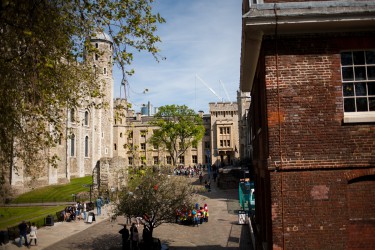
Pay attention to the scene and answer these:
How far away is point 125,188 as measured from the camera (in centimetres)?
1744

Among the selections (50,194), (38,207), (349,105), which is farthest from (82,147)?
(349,105)

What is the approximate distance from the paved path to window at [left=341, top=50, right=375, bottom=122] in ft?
35.8

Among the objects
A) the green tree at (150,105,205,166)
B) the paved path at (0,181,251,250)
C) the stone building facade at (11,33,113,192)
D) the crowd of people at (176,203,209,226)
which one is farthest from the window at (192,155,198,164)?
the crowd of people at (176,203,209,226)

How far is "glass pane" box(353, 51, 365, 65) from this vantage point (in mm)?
7324

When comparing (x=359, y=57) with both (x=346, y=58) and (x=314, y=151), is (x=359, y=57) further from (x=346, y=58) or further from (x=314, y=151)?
(x=314, y=151)

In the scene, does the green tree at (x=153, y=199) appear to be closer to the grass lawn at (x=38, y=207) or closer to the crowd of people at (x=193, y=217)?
the crowd of people at (x=193, y=217)

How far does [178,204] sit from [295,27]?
459 inches

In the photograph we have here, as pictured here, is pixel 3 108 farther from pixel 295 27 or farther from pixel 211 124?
pixel 211 124

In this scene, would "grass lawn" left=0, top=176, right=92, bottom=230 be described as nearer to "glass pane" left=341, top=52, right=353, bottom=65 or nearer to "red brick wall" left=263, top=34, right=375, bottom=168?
"red brick wall" left=263, top=34, right=375, bottom=168

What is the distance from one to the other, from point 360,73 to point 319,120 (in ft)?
4.55

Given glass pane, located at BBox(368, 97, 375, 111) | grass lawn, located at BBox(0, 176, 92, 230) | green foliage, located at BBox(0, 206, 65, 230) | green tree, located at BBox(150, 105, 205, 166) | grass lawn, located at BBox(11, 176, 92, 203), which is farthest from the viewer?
green tree, located at BBox(150, 105, 205, 166)

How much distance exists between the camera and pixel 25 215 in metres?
26.5

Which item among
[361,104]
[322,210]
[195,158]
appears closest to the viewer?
[322,210]

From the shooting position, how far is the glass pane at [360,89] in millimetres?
7270
